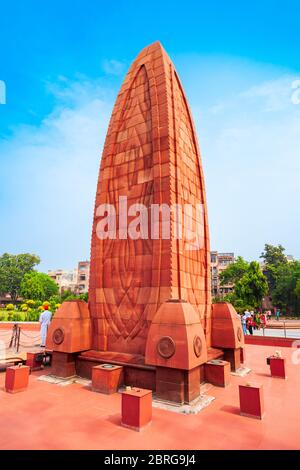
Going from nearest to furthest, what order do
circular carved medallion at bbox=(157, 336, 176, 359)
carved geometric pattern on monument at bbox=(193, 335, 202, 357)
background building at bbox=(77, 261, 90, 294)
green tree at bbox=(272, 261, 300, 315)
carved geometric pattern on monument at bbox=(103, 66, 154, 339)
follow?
circular carved medallion at bbox=(157, 336, 176, 359)
carved geometric pattern on monument at bbox=(193, 335, 202, 357)
carved geometric pattern on monument at bbox=(103, 66, 154, 339)
green tree at bbox=(272, 261, 300, 315)
background building at bbox=(77, 261, 90, 294)

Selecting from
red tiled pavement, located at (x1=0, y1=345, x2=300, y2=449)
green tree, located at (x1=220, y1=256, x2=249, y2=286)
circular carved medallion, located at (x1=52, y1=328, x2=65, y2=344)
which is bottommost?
red tiled pavement, located at (x1=0, y1=345, x2=300, y2=449)

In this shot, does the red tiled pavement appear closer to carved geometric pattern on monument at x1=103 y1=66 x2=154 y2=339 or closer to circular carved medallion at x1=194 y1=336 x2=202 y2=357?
circular carved medallion at x1=194 y1=336 x2=202 y2=357

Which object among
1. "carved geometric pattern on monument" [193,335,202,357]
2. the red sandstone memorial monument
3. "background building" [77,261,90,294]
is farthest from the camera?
"background building" [77,261,90,294]

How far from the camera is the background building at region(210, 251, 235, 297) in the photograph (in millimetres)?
66688

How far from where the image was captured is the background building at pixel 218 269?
66.7 meters

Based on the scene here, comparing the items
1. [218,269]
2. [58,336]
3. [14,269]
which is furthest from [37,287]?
[58,336]

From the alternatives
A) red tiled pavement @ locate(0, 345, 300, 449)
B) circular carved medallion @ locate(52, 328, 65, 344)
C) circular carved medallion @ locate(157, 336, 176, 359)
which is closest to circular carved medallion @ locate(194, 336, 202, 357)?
circular carved medallion @ locate(157, 336, 176, 359)

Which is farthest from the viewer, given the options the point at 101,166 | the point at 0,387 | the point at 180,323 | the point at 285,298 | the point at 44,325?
the point at 285,298

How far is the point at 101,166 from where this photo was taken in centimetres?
1098

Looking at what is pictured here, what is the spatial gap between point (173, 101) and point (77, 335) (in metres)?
8.68

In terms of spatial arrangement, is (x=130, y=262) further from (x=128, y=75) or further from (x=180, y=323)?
(x=128, y=75)

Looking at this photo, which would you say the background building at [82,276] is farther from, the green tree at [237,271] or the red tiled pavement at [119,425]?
the red tiled pavement at [119,425]

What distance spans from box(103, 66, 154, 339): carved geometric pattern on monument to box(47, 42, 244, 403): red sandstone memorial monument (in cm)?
3
